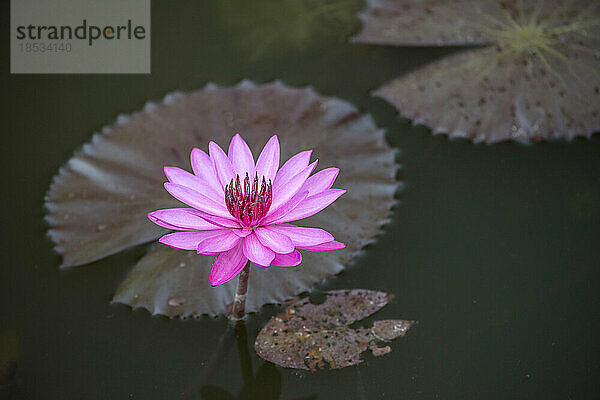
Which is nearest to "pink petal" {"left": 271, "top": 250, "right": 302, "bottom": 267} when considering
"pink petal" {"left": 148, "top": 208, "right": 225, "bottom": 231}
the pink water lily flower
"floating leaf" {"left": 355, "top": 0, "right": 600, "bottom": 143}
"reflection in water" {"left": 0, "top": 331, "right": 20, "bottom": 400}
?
the pink water lily flower

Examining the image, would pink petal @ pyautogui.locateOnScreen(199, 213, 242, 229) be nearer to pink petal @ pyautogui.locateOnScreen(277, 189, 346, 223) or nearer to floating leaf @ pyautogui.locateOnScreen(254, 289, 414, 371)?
pink petal @ pyautogui.locateOnScreen(277, 189, 346, 223)

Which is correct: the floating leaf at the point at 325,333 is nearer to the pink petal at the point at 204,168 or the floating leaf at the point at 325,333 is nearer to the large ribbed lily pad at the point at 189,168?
the large ribbed lily pad at the point at 189,168

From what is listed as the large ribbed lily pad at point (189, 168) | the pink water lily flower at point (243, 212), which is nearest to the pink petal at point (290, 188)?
the pink water lily flower at point (243, 212)

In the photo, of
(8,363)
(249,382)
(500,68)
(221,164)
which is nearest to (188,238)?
(221,164)

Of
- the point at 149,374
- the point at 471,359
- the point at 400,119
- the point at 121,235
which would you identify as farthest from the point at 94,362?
the point at 400,119

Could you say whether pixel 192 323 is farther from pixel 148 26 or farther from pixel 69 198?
pixel 148 26

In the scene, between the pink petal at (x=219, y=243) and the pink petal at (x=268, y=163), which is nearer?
the pink petal at (x=219, y=243)
